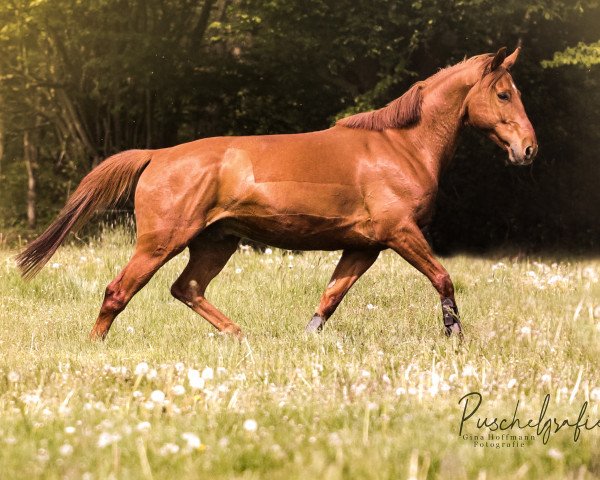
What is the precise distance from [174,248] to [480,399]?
2.95m

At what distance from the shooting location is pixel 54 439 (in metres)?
4.32

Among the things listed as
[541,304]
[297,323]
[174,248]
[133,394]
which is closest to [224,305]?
[297,323]

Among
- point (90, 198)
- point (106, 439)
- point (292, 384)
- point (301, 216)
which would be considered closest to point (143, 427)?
point (106, 439)

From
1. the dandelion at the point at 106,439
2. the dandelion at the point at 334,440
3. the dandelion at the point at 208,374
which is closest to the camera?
the dandelion at the point at 106,439

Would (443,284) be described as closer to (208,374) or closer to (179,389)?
(208,374)

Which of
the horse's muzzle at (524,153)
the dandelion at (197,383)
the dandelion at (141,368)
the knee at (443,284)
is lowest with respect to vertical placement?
the knee at (443,284)

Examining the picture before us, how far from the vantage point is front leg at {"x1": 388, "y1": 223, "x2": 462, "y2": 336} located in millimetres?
7281

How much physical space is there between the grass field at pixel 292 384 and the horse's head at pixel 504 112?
49.3 inches

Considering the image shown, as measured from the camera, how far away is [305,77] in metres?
19.1

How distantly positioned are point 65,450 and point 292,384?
1.82 metres

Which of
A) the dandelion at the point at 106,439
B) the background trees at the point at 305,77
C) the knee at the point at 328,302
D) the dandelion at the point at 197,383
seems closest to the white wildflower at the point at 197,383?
the dandelion at the point at 197,383

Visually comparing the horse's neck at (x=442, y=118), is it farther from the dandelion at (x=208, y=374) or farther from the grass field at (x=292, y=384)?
the dandelion at (x=208, y=374)

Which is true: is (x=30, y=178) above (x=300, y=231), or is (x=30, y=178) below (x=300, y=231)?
below

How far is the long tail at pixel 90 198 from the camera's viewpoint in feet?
24.9
